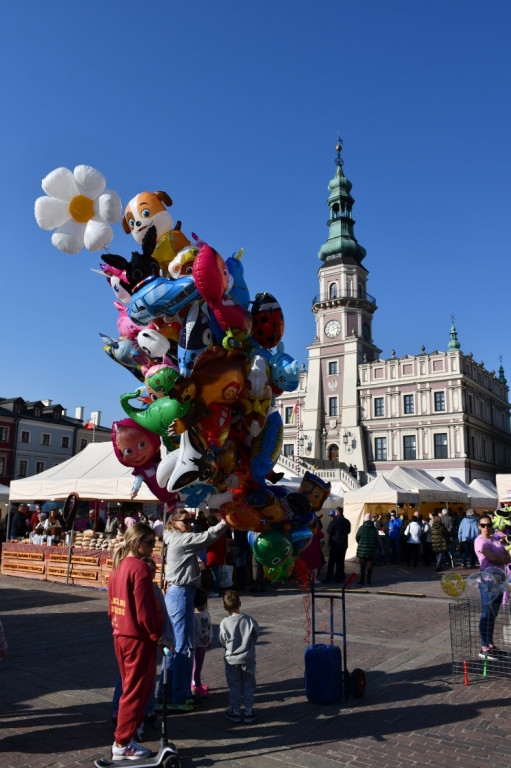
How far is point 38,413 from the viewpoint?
52.3 meters

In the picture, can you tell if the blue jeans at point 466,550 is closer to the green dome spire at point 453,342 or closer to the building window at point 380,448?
the building window at point 380,448

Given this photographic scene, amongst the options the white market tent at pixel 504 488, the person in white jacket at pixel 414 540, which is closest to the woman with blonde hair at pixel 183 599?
the person in white jacket at pixel 414 540

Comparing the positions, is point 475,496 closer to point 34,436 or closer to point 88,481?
point 88,481

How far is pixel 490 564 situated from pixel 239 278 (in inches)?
201

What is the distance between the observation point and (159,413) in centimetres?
513

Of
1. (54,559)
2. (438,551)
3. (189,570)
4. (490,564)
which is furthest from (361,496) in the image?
(189,570)

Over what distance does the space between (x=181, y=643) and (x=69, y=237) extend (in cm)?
431

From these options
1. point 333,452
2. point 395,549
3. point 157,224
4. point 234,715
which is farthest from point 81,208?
point 333,452

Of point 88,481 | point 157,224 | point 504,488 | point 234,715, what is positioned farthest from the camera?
point 504,488

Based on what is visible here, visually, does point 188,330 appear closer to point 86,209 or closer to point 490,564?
point 86,209

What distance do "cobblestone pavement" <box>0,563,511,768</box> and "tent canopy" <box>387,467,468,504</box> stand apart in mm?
13695

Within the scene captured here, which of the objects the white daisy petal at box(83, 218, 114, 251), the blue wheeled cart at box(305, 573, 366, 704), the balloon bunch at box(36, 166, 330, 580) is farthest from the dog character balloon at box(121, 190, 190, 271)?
the blue wheeled cart at box(305, 573, 366, 704)

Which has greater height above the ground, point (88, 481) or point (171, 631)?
point (88, 481)

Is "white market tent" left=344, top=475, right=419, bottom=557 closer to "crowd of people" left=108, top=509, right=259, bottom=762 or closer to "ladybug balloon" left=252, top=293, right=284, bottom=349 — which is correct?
"crowd of people" left=108, top=509, right=259, bottom=762
